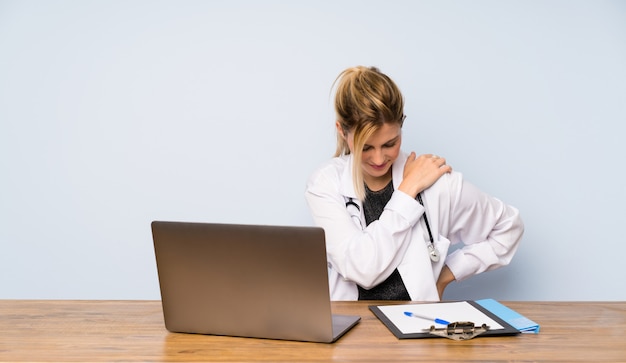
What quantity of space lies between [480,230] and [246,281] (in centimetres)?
120

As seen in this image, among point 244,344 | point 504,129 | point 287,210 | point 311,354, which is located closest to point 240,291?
point 244,344

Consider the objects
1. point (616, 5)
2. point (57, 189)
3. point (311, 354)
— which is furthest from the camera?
point (57, 189)

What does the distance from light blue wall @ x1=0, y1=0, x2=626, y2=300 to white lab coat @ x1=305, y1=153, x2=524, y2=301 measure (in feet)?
1.91

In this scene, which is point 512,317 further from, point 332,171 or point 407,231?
point 332,171

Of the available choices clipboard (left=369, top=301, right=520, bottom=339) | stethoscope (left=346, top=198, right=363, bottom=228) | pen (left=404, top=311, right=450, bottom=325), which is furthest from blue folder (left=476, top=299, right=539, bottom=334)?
stethoscope (left=346, top=198, right=363, bottom=228)

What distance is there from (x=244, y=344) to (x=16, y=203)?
2.11 m

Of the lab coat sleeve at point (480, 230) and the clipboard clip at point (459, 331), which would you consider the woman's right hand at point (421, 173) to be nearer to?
the lab coat sleeve at point (480, 230)

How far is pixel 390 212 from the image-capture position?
2.25m

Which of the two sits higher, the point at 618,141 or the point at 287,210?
the point at 618,141

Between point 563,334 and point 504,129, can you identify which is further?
point 504,129

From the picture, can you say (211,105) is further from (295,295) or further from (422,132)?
(295,295)

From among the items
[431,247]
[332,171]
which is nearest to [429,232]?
[431,247]

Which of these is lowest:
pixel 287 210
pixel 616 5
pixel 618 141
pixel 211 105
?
pixel 287 210

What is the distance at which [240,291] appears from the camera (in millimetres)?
1625
